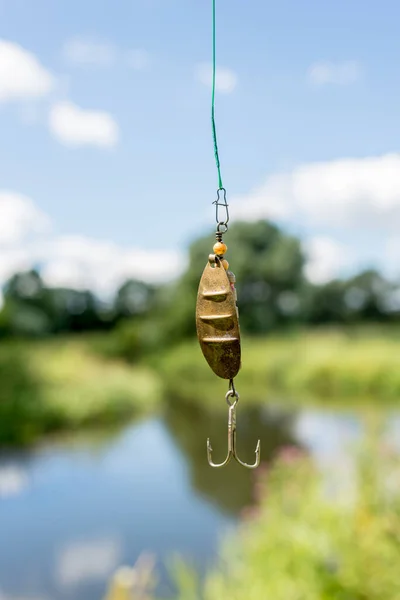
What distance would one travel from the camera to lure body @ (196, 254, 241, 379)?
0.53 m

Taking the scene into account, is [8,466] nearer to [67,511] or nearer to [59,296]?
[67,511]

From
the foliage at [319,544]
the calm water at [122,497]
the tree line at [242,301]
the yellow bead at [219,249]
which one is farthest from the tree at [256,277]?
the yellow bead at [219,249]

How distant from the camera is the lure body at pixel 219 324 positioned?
53 centimetres

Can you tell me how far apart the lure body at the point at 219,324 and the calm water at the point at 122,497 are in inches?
109

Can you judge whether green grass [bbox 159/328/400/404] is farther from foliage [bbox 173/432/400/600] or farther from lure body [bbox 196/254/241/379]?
lure body [bbox 196/254/241/379]

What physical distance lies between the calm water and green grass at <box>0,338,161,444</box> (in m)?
0.37

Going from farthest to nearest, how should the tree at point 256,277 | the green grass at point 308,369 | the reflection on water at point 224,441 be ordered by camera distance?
the tree at point 256,277 < the green grass at point 308,369 < the reflection on water at point 224,441

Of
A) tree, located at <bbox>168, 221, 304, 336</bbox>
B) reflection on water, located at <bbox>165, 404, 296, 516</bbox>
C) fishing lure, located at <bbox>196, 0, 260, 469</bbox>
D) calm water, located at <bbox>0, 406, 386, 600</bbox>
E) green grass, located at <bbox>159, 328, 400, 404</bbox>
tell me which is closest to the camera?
fishing lure, located at <bbox>196, 0, 260, 469</bbox>

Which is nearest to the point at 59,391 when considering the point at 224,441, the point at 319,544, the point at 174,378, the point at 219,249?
the point at 174,378

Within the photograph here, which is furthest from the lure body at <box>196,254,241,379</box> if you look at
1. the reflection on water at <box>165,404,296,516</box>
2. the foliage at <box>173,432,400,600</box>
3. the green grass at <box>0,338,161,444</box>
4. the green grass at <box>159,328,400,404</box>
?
the green grass at <box>159,328,400,404</box>

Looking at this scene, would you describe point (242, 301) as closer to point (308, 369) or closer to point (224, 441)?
point (308, 369)

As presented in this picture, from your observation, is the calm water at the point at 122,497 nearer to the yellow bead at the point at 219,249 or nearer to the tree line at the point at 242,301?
the tree line at the point at 242,301

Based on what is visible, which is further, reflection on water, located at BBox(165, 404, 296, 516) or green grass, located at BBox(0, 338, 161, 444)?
green grass, located at BBox(0, 338, 161, 444)

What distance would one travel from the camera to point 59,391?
23.0 ft
